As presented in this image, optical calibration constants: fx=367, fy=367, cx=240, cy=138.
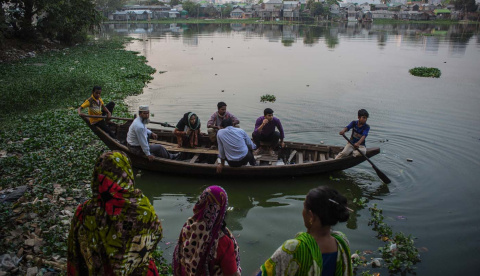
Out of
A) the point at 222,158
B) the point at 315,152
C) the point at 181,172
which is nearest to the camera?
the point at 222,158

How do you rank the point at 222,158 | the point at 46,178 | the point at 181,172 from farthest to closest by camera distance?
the point at 181,172
the point at 222,158
the point at 46,178

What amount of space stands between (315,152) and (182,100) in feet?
25.6

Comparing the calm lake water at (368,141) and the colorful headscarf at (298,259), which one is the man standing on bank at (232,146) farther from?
the colorful headscarf at (298,259)

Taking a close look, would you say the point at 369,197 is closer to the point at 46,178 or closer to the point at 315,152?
the point at 315,152

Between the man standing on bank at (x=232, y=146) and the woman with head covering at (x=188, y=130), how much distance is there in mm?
1305

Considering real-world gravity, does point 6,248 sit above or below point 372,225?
above

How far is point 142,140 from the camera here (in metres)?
7.19

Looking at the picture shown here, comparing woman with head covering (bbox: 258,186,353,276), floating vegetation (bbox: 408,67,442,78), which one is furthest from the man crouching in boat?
floating vegetation (bbox: 408,67,442,78)

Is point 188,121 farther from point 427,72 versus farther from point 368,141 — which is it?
point 427,72

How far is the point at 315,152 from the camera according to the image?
8.17m

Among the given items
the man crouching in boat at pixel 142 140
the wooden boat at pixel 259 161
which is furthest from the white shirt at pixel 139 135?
the wooden boat at pixel 259 161

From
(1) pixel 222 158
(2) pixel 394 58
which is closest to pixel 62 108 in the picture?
(1) pixel 222 158

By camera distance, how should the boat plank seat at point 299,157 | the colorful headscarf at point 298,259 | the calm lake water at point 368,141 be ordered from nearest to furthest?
the colorful headscarf at point 298,259
the calm lake water at point 368,141
the boat plank seat at point 299,157

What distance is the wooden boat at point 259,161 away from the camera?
7.32 m
